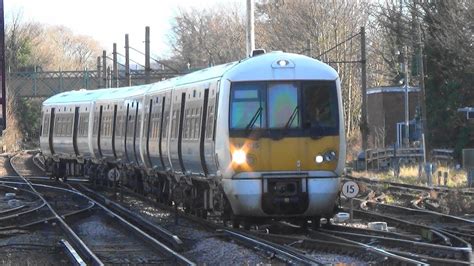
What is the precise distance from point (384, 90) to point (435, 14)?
61.8 ft

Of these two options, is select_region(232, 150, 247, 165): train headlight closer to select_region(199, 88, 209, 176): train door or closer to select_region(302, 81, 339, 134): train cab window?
select_region(302, 81, 339, 134): train cab window

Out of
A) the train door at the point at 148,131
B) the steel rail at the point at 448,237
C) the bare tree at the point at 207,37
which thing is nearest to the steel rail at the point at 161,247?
the steel rail at the point at 448,237

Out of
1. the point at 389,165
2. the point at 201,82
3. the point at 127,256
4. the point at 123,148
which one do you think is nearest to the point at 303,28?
the point at 389,165

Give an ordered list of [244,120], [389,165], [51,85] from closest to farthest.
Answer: [244,120] < [389,165] < [51,85]

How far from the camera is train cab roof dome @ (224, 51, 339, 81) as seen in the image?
15.0m

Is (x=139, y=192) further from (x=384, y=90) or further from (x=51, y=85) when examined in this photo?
(x=51, y=85)

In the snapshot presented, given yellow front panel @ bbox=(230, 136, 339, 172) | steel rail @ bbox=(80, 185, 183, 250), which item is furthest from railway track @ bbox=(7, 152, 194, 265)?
yellow front panel @ bbox=(230, 136, 339, 172)

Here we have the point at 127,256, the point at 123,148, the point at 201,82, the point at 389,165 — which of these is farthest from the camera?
the point at 389,165

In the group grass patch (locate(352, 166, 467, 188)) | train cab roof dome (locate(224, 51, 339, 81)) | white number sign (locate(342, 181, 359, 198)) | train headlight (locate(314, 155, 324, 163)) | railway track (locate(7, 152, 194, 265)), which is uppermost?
train cab roof dome (locate(224, 51, 339, 81))

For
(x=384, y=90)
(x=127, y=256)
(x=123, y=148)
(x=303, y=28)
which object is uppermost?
(x=303, y=28)

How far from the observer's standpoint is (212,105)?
15.9 metres

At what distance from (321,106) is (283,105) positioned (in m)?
0.66

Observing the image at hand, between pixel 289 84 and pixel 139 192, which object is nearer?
pixel 289 84

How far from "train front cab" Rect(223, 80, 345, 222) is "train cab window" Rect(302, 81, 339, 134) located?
16mm
